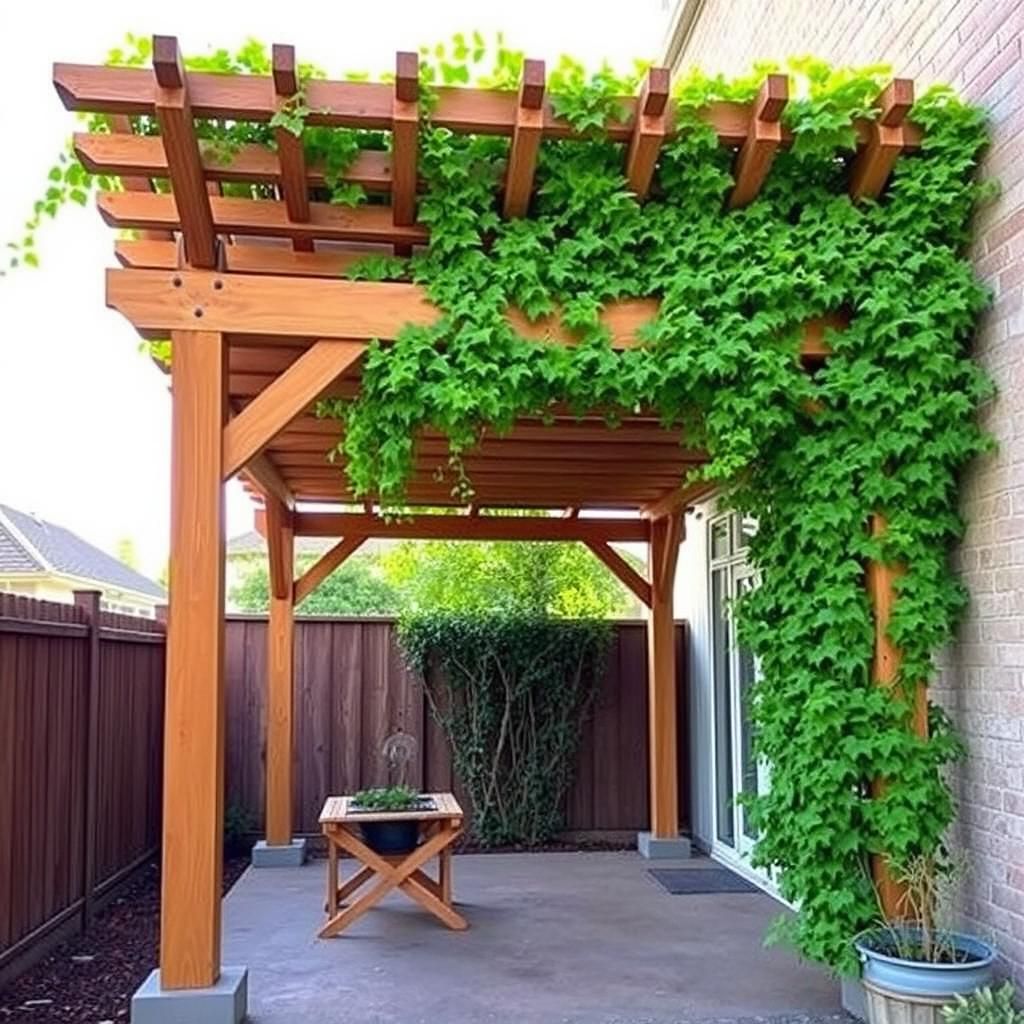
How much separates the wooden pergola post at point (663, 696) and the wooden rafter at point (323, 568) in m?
2.20

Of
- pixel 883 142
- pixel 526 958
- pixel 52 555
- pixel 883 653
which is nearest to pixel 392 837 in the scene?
pixel 526 958

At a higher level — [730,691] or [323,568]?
[323,568]

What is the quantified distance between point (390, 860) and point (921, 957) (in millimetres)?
2887

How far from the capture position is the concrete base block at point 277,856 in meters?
7.59

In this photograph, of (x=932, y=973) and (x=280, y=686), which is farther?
(x=280, y=686)

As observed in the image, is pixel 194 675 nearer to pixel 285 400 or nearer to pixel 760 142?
pixel 285 400

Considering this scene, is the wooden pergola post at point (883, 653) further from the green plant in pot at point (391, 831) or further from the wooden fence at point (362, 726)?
the wooden fence at point (362, 726)

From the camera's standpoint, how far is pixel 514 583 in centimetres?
1063

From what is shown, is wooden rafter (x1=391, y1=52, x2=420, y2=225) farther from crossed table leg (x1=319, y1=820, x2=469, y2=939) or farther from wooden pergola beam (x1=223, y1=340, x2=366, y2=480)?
crossed table leg (x1=319, y1=820, x2=469, y2=939)

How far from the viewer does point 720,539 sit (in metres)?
8.21

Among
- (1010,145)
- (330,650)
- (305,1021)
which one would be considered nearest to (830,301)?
(1010,145)

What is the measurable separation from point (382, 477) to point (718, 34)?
5119 mm

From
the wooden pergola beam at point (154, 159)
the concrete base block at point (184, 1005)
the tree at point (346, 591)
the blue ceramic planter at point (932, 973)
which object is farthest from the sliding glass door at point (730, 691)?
the tree at point (346, 591)

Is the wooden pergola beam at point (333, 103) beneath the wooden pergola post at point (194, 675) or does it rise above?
above
